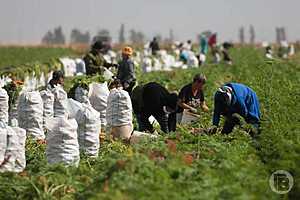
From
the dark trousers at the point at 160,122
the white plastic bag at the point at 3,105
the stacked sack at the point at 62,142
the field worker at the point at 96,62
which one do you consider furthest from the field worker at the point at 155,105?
the field worker at the point at 96,62

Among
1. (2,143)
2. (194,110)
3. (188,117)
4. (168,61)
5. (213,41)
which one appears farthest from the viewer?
(213,41)

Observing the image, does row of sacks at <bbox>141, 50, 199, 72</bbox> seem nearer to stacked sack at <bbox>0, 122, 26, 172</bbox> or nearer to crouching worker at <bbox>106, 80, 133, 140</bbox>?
crouching worker at <bbox>106, 80, 133, 140</bbox>

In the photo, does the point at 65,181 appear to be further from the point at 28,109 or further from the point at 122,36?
the point at 122,36

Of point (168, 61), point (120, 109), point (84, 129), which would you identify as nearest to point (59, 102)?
point (120, 109)

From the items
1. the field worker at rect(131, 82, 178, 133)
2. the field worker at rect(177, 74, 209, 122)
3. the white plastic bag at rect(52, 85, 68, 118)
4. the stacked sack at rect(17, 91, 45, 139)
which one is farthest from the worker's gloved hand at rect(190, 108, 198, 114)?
the stacked sack at rect(17, 91, 45, 139)

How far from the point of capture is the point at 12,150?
747cm

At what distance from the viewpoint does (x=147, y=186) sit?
16.9ft

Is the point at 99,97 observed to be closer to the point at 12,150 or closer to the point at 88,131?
the point at 88,131

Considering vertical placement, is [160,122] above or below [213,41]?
below

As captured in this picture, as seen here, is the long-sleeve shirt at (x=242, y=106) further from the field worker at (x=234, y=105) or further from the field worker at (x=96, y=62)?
the field worker at (x=96, y=62)

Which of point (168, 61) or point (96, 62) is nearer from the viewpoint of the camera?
point (96, 62)

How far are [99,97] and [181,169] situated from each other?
540cm

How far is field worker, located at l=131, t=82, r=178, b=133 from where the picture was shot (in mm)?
9844

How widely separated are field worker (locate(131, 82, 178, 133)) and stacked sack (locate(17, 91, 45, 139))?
1489 millimetres
